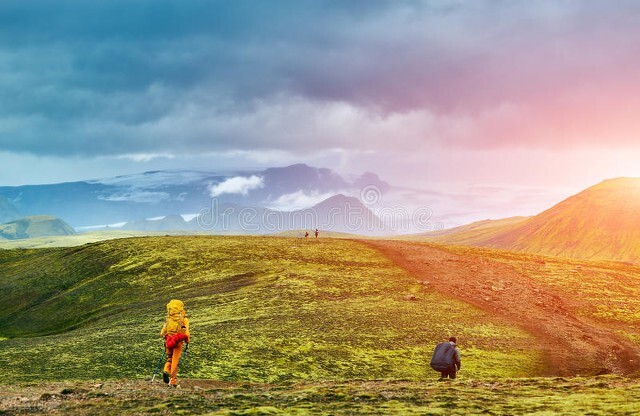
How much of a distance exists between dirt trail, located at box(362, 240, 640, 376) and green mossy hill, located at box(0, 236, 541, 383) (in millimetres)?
2361

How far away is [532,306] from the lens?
55562 mm

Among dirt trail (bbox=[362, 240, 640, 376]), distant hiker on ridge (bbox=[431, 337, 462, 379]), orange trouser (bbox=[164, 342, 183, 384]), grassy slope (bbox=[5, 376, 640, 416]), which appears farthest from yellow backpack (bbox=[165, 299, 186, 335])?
dirt trail (bbox=[362, 240, 640, 376])

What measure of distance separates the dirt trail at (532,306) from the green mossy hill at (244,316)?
2.36 m

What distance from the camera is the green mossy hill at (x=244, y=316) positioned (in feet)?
114

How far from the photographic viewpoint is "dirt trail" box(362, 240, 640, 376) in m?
37.3

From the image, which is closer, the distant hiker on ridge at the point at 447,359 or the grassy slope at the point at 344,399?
the grassy slope at the point at 344,399

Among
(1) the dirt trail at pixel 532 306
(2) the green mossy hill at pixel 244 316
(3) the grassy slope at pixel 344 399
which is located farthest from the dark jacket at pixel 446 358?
(1) the dirt trail at pixel 532 306

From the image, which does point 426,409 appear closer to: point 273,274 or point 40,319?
point 273,274

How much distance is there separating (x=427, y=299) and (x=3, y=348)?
40.9 meters

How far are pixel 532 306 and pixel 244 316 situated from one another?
30.9 metres

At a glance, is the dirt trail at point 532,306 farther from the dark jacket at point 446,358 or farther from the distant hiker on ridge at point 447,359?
the dark jacket at point 446,358

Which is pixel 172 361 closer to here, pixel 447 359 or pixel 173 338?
pixel 173 338

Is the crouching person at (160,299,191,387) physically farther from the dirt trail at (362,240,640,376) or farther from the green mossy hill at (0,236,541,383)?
the dirt trail at (362,240,640,376)

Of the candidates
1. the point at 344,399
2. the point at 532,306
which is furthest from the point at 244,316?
the point at 344,399
